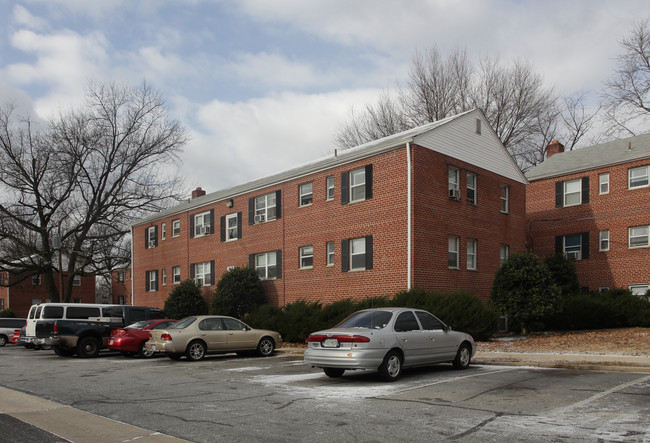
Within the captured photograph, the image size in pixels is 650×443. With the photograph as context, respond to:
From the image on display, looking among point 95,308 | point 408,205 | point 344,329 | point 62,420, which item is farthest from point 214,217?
point 62,420

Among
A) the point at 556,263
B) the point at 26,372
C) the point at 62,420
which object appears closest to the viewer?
the point at 62,420

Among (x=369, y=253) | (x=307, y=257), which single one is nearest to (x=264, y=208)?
(x=307, y=257)

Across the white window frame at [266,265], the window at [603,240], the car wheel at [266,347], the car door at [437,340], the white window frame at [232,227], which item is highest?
the white window frame at [232,227]

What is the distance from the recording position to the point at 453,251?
24.3 meters

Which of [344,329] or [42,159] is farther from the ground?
[42,159]

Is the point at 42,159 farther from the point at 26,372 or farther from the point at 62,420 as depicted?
the point at 62,420

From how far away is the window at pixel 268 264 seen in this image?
28516 mm

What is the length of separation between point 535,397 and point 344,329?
13.3 ft

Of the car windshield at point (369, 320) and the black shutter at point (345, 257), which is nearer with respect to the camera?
the car windshield at point (369, 320)

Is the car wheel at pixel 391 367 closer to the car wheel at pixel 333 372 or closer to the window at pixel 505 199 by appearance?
the car wheel at pixel 333 372

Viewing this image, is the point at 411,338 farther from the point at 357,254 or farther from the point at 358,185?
the point at 358,185

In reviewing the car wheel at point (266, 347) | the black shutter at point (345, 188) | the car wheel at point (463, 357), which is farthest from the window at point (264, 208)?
the car wheel at point (463, 357)

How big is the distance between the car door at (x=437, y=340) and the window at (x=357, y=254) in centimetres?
1024

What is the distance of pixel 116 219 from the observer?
42812 millimetres
